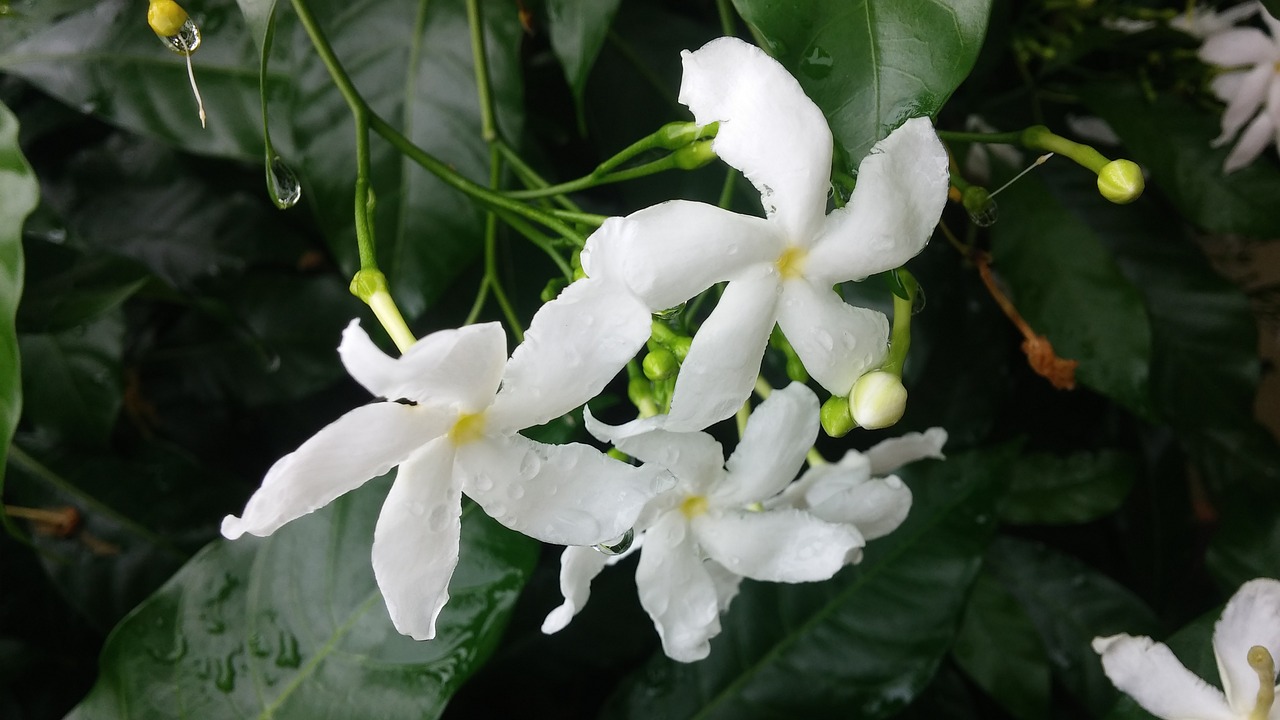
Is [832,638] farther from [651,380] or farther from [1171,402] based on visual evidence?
[1171,402]

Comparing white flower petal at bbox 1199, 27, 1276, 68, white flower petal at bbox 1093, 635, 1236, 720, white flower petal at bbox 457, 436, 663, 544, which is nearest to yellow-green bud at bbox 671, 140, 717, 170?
white flower petal at bbox 457, 436, 663, 544

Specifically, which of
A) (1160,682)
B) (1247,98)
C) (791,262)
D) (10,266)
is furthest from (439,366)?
(1247,98)

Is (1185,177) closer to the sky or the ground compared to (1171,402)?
closer to the sky

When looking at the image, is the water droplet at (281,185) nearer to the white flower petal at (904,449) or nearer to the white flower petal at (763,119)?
the white flower petal at (763,119)

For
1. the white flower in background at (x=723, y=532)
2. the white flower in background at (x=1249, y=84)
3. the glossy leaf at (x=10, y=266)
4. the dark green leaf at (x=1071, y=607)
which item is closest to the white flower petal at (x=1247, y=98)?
the white flower in background at (x=1249, y=84)

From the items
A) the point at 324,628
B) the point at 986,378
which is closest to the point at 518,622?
the point at 324,628

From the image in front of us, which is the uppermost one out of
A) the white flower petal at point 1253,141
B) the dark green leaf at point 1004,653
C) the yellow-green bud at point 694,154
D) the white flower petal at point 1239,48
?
the yellow-green bud at point 694,154

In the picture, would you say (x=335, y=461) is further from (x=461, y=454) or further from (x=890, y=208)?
(x=890, y=208)
